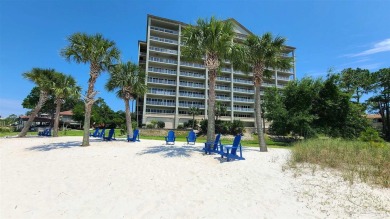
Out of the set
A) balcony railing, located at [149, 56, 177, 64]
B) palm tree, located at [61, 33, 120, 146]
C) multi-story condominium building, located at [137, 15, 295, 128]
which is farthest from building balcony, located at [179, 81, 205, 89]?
palm tree, located at [61, 33, 120, 146]

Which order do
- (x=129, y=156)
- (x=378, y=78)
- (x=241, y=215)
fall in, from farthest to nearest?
(x=378, y=78), (x=129, y=156), (x=241, y=215)

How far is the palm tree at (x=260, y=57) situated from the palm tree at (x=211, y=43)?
3.22 feet

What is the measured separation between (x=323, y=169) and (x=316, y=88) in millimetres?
23764

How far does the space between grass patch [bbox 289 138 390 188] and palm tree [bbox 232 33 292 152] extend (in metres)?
4.87

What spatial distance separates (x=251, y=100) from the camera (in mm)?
70562

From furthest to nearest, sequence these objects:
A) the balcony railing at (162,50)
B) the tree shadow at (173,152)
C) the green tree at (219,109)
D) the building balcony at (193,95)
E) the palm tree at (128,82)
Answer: the building balcony at (193,95) < the balcony railing at (162,50) < the green tree at (219,109) < the palm tree at (128,82) < the tree shadow at (173,152)

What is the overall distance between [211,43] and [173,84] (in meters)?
48.9

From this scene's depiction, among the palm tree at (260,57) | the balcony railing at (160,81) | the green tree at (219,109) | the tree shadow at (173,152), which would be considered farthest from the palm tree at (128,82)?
the balcony railing at (160,81)

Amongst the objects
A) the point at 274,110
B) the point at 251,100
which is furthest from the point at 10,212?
the point at 251,100

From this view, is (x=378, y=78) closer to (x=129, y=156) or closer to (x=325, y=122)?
(x=325, y=122)

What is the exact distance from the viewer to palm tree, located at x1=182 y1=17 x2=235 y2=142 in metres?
13.5

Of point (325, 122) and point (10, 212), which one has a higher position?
point (325, 122)

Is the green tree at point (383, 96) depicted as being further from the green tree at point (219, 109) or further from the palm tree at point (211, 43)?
the palm tree at point (211, 43)

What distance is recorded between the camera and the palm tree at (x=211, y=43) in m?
13.5
